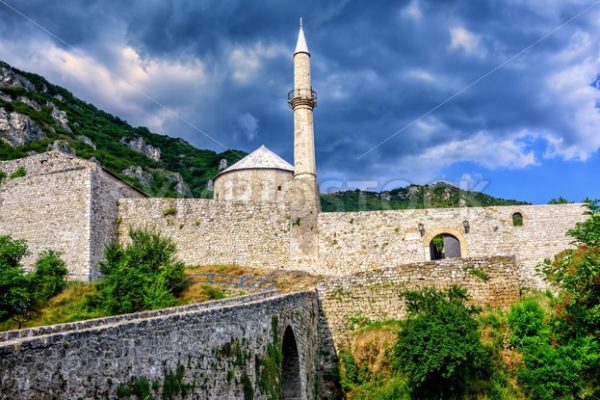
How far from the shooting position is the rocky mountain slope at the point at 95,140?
57.6 meters

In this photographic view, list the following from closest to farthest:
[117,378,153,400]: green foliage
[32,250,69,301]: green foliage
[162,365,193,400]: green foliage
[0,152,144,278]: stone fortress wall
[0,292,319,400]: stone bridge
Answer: [0,292,319,400]: stone bridge < [117,378,153,400]: green foliage < [162,365,193,400]: green foliage < [32,250,69,301]: green foliage < [0,152,144,278]: stone fortress wall

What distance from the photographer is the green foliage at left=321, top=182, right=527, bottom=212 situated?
4944 centimetres

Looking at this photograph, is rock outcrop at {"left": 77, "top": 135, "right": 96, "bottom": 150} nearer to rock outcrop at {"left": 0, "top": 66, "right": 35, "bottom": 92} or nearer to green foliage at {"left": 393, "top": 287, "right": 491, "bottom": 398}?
rock outcrop at {"left": 0, "top": 66, "right": 35, "bottom": 92}

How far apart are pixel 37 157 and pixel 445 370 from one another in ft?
76.1

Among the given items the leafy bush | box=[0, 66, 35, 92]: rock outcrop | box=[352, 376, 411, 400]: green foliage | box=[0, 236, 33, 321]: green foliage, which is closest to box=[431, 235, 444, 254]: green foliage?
the leafy bush

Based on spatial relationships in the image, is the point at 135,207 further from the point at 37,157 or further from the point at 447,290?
the point at 447,290

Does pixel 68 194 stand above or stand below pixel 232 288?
above

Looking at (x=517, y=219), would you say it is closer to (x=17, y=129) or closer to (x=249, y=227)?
(x=249, y=227)

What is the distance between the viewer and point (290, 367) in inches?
590

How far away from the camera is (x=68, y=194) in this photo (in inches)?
1017

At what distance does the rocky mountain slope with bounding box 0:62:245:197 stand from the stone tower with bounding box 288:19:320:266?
2985cm

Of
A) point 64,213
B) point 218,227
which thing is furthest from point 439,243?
point 64,213

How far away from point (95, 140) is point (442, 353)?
234ft

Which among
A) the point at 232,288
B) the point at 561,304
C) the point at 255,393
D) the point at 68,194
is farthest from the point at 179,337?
the point at 68,194
